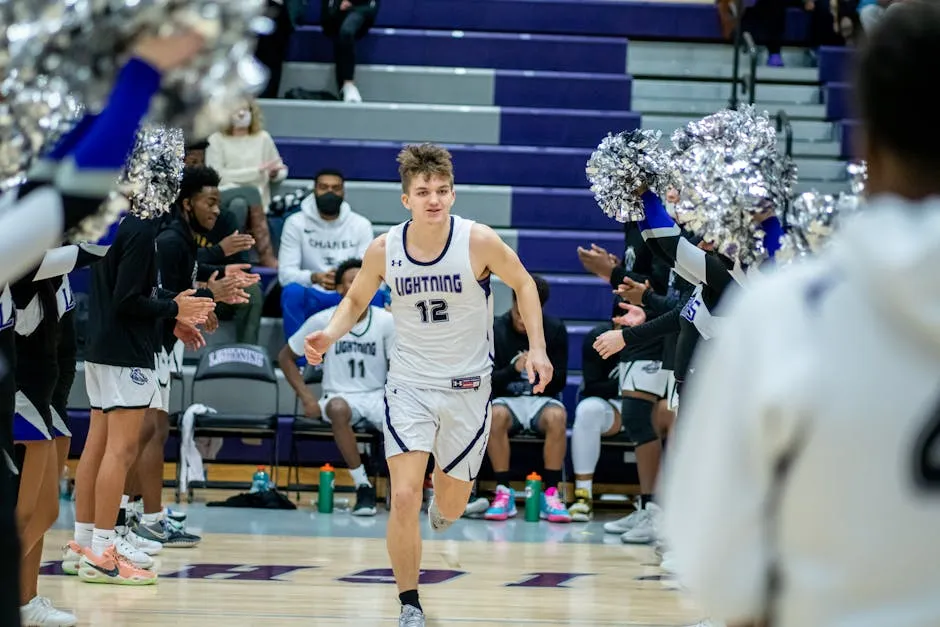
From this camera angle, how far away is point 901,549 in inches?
60.0

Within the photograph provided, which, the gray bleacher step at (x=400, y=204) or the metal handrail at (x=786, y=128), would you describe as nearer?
the metal handrail at (x=786, y=128)

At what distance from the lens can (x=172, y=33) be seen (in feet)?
7.11

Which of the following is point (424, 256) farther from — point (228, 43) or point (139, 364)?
point (228, 43)

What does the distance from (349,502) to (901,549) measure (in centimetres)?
844

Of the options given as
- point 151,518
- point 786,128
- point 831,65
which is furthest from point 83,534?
point 831,65

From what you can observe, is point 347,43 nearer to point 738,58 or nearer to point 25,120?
point 738,58

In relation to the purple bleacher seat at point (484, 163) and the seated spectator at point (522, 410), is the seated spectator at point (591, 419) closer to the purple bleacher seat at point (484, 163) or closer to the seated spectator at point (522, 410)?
the seated spectator at point (522, 410)

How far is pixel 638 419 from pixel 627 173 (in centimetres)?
352

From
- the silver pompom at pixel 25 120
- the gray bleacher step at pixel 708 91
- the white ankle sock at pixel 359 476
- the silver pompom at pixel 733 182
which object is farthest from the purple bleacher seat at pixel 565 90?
the silver pompom at pixel 25 120

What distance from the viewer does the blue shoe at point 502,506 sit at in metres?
9.32

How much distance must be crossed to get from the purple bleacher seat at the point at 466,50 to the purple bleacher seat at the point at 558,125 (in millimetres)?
683

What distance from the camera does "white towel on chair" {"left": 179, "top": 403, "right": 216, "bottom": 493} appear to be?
938 cm

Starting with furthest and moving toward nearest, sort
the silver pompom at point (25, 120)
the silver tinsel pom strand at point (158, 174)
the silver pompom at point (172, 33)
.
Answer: the silver tinsel pom strand at point (158, 174) < the silver pompom at point (25, 120) < the silver pompom at point (172, 33)

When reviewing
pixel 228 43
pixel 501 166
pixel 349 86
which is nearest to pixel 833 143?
pixel 501 166
